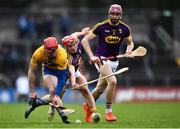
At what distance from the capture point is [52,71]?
21.2m

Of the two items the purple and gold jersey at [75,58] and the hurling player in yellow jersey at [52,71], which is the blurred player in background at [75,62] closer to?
the purple and gold jersey at [75,58]

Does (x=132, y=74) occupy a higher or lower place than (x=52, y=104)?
lower

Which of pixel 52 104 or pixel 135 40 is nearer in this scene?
pixel 52 104

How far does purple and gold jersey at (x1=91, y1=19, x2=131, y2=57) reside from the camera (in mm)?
22156

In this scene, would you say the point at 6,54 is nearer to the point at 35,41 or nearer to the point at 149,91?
the point at 35,41

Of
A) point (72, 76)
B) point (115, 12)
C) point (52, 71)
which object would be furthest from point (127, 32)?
point (52, 71)

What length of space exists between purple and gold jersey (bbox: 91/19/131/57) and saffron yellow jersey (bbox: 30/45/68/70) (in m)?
1.57

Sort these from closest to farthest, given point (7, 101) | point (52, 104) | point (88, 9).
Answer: point (52, 104) → point (7, 101) → point (88, 9)

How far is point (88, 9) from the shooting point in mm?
48406

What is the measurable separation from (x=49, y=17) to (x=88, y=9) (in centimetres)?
596

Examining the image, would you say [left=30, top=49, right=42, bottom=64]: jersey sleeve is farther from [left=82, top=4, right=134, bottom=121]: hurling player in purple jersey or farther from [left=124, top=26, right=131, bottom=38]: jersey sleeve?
[left=124, top=26, right=131, bottom=38]: jersey sleeve

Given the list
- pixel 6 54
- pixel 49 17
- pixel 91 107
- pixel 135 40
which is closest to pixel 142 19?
pixel 135 40

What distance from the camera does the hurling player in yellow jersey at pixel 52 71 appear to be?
20.7m

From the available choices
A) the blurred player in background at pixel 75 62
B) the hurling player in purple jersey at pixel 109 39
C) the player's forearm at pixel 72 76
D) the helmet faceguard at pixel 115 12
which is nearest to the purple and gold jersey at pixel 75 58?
the blurred player in background at pixel 75 62
